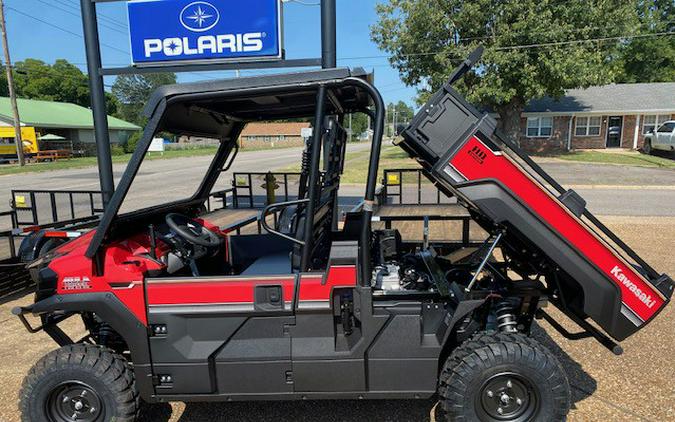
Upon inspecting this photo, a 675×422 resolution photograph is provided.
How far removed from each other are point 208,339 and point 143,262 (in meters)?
0.58

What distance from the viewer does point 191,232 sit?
3.06m

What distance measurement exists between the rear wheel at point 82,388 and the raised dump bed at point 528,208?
2.11 m

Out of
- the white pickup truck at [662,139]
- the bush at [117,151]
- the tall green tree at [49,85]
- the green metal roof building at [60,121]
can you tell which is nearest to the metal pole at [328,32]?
the white pickup truck at [662,139]

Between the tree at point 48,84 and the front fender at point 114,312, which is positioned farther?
the tree at point 48,84

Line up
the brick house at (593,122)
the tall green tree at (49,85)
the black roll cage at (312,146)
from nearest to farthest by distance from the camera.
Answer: the black roll cage at (312,146), the brick house at (593,122), the tall green tree at (49,85)

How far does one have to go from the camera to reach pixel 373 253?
11.2 ft

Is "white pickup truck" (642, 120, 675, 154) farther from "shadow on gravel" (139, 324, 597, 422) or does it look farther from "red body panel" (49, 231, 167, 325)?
"red body panel" (49, 231, 167, 325)

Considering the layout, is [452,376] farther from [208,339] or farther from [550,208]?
[208,339]

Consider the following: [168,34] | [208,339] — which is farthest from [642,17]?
[208,339]

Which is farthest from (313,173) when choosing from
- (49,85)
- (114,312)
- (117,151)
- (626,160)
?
(49,85)

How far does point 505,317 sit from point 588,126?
29882mm

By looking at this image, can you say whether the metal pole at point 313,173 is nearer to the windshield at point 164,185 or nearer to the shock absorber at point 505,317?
the shock absorber at point 505,317

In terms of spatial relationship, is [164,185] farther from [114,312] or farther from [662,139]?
[662,139]

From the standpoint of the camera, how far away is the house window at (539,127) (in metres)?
28.5
